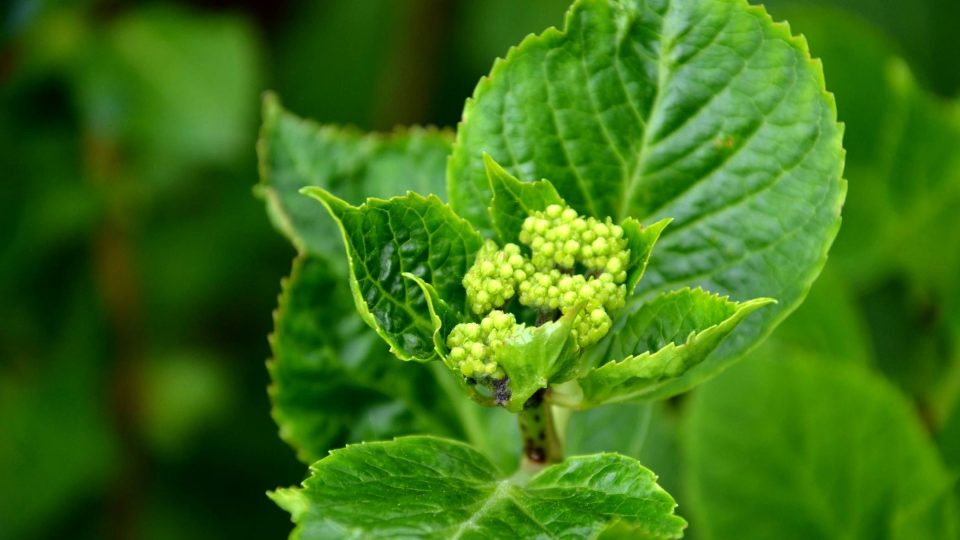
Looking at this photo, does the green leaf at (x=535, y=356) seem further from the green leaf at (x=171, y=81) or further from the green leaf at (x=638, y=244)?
the green leaf at (x=171, y=81)

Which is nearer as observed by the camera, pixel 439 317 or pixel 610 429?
pixel 439 317

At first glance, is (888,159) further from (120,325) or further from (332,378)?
(120,325)

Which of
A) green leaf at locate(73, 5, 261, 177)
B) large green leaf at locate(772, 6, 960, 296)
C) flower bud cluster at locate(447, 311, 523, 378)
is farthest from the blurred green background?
flower bud cluster at locate(447, 311, 523, 378)

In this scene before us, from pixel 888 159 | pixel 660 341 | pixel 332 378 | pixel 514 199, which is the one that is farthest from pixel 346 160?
Result: pixel 888 159

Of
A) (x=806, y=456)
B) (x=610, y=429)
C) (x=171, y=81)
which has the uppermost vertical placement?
(x=171, y=81)

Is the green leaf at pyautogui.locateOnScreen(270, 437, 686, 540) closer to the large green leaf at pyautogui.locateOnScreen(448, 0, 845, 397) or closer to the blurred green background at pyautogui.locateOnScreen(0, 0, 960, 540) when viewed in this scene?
the large green leaf at pyautogui.locateOnScreen(448, 0, 845, 397)

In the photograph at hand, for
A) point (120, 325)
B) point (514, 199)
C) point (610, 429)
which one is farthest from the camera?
point (120, 325)

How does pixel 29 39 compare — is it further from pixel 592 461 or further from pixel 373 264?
pixel 592 461

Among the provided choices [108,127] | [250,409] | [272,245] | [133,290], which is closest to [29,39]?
[108,127]
